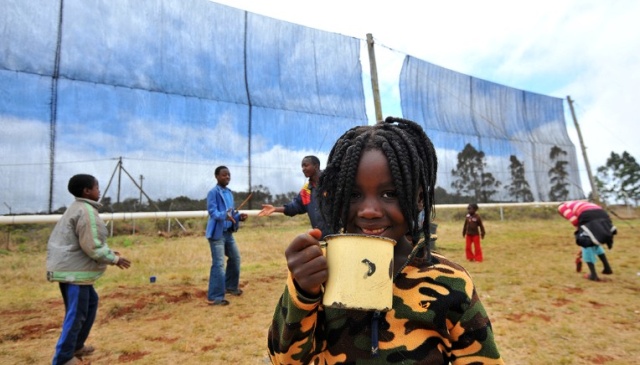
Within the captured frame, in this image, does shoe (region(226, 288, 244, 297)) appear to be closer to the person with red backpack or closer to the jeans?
the jeans

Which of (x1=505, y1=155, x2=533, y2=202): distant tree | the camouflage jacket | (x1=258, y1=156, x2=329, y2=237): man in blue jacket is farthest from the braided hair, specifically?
(x1=505, y1=155, x2=533, y2=202): distant tree

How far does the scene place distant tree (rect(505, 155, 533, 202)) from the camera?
9898mm

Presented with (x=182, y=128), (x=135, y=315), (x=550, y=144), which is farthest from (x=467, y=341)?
(x=550, y=144)

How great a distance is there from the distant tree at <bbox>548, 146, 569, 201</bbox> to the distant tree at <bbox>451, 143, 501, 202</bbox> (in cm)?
295

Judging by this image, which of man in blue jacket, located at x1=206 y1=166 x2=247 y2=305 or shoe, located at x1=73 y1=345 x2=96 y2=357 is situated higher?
man in blue jacket, located at x1=206 y1=166 x2=247 y2=305

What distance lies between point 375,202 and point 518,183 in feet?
34.4

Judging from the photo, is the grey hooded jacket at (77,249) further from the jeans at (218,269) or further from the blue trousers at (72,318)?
the jeans at (218,269)

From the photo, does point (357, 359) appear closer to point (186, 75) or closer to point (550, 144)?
point (186, 75)

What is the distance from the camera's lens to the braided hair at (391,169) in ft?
3.34

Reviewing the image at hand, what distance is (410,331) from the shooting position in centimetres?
98

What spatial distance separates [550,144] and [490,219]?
4.71 meters

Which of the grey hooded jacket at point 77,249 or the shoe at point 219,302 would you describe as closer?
the grey hooded jacket at point 77,249

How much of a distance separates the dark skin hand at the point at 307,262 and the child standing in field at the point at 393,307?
0.10 metres

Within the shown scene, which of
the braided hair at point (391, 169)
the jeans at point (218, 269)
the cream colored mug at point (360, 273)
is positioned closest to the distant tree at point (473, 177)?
the jeans at point (218, 269)
